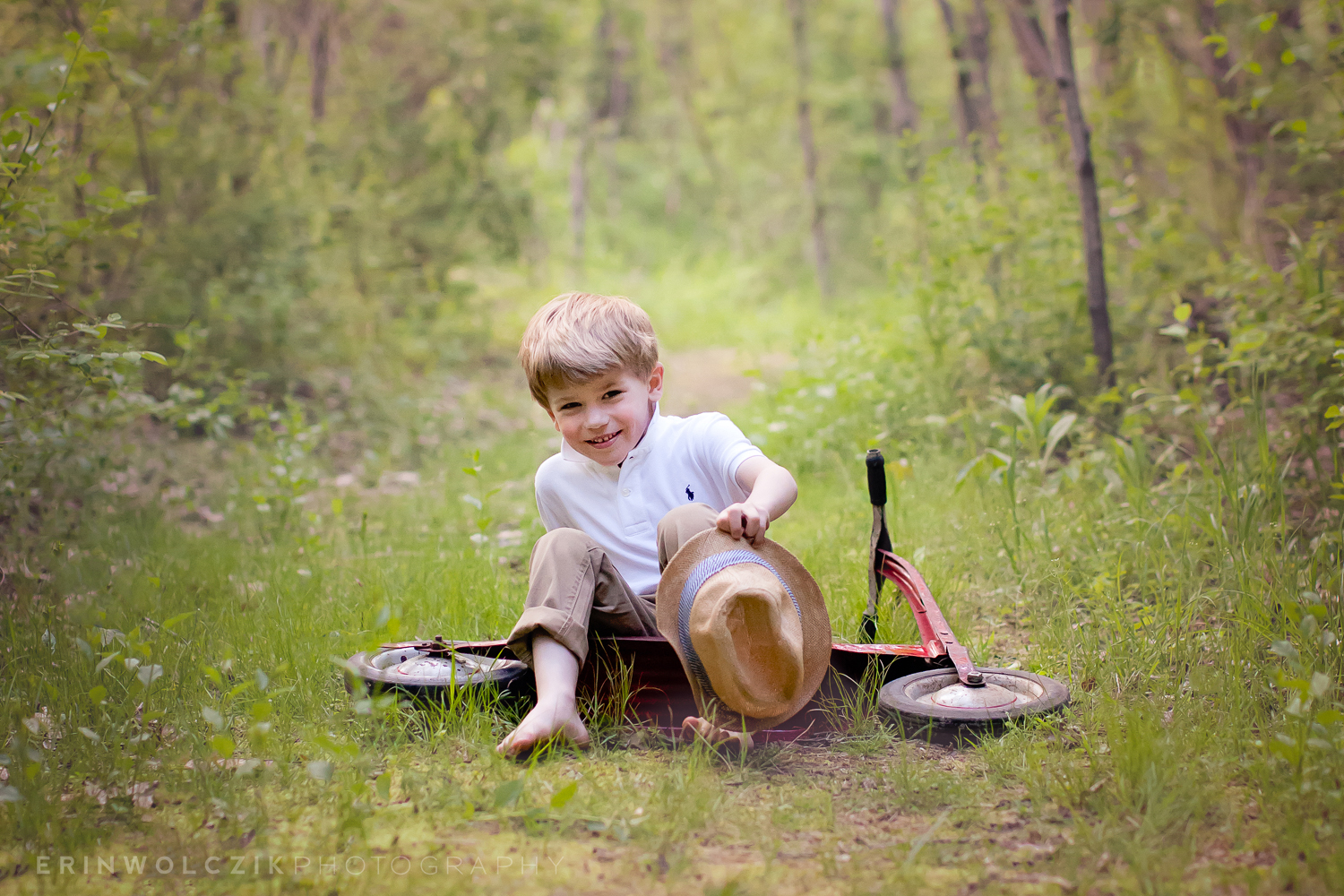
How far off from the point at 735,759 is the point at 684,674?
24cm

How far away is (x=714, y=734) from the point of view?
87.0 inches

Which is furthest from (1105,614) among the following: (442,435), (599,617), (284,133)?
(284,133)

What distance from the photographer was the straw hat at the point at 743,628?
211cm

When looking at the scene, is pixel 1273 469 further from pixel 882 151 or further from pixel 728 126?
pixel 728 126

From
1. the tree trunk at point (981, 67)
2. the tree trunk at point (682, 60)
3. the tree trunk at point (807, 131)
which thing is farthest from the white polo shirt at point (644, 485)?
the tree trunk at point (682, 60)

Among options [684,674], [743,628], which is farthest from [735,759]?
[743,628]

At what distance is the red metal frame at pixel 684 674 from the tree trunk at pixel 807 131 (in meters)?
13.0

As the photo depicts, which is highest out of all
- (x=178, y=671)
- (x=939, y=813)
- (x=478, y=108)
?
(x=478, y=108)

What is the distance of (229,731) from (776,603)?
1.38m

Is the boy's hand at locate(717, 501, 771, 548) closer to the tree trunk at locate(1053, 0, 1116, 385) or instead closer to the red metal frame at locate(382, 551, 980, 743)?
the red metal frame at locate(382, 551, 980, 743)

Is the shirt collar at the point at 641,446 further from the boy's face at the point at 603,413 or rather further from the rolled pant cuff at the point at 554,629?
the rolled pant cuff at the point at 554,629

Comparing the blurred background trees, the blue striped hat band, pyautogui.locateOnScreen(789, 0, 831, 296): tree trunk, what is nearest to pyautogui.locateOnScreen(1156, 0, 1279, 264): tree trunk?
the blurred background trees

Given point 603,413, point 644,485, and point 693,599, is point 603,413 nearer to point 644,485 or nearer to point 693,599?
point 644,485

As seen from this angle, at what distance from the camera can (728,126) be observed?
2052 centimetres
